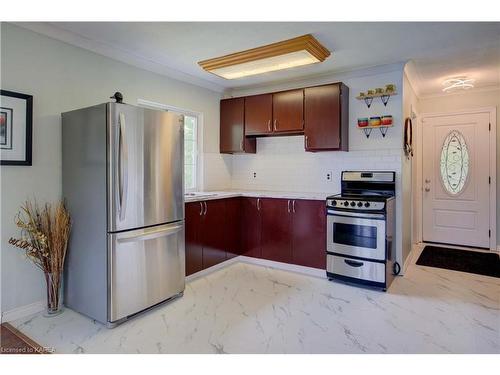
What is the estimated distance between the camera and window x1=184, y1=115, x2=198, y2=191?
4.23 meters

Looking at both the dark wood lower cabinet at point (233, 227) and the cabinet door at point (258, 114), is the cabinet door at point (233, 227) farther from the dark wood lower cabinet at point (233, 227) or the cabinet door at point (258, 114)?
the cabinet door at point (258, 114)

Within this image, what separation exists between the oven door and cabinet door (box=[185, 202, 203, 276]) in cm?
141

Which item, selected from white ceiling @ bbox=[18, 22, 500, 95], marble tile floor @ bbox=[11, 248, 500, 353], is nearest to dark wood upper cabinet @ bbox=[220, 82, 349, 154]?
white ceiling @ bbox=[18, 22, 500, 95]

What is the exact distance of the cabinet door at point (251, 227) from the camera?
3.98 metres

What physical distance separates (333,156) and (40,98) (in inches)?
123

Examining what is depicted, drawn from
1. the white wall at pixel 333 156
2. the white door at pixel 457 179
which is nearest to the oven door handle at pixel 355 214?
the white wall at pixel 333 156

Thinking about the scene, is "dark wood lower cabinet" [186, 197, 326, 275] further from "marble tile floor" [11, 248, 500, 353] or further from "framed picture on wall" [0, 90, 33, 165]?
"framed picture on wall" [0, 90, 33, 165]

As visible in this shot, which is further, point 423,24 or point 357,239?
point 357,239

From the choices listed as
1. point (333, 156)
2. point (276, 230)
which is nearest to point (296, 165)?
point (333, 156)
